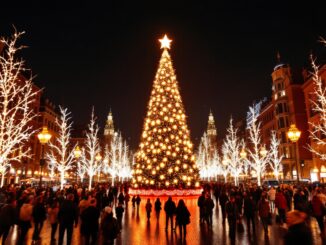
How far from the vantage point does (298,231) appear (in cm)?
547

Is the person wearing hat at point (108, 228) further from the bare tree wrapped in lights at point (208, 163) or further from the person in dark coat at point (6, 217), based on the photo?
the bare tree wrapped in lights at point (208, 163)

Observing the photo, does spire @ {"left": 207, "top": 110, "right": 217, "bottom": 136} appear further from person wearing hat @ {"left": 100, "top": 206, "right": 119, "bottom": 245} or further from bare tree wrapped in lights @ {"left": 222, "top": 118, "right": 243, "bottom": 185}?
person wearing hat @ {"left": 100, "top": 206, "right": 119, "bottom": 245}

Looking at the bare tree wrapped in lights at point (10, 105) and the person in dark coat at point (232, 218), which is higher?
the bare tree wrapped in lights at point (10, 105)

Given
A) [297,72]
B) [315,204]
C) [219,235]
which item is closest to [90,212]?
[219,235]

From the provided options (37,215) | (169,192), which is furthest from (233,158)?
(37,215)

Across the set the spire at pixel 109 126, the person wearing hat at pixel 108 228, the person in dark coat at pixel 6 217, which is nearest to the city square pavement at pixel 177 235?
the person in dark coat at pixel 6 217

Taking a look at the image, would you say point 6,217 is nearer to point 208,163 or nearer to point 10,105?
point 10,105

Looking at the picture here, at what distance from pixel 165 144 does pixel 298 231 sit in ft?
77.6

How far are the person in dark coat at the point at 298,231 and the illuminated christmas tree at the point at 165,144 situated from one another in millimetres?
22436

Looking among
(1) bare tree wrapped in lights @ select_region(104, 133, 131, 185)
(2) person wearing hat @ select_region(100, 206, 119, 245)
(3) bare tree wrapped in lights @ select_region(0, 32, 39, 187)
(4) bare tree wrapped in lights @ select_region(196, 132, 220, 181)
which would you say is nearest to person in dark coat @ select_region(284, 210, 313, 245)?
(2) person wearing hat @ select_region(100, 206, 119, 245)

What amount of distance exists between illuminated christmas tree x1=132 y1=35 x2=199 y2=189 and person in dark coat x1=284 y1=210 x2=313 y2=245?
73.6 feet

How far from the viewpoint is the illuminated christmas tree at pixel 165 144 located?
28.4 meters

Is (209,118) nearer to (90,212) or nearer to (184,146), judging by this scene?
(184,146)

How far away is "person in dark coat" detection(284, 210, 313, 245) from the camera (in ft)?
17.6
